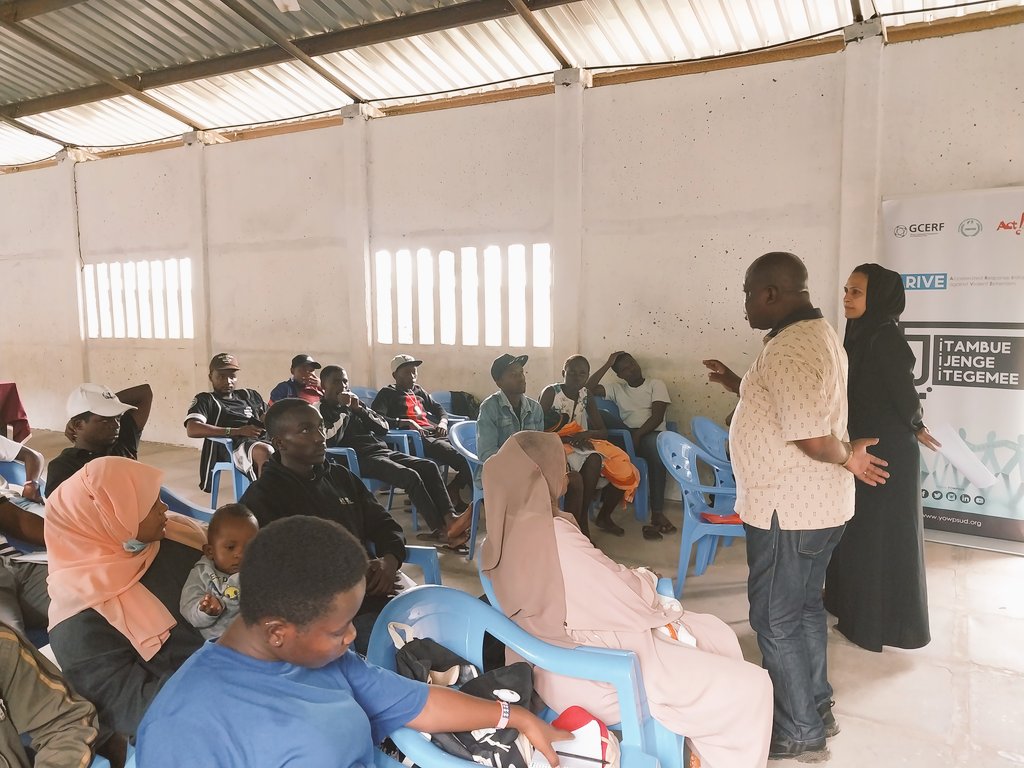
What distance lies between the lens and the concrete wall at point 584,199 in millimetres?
4477

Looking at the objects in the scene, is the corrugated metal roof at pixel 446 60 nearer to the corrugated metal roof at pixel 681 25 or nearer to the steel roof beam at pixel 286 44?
the steel roof beam at pixel 286 44

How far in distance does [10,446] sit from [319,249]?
3.74 metres

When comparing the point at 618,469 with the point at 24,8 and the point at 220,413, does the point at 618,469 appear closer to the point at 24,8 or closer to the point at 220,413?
the point at 220,413

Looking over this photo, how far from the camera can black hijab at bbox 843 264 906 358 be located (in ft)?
8.97

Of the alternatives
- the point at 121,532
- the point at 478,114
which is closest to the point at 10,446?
the point at 121,532

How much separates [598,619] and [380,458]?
2945mm

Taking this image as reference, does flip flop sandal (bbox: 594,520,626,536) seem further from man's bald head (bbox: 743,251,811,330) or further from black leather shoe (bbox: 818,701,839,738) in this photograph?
man's bald head (bbox: 743,251,811,330)

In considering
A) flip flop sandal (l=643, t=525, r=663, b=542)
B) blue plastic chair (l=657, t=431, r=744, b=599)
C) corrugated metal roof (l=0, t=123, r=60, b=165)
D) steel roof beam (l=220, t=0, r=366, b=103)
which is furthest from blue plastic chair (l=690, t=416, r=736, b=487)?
corrugated metal roof (l=0, t=123, r=60, b=165)

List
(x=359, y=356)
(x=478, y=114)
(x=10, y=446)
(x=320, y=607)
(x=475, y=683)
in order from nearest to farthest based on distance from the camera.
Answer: (x=320, y=607)
(x=475, y=683)
(x=10, y=446)
(x=478, y=114)
(x=359, y=356)

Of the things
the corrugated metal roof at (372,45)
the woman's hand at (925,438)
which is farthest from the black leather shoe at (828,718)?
the corrugated metal roof at (372,45)

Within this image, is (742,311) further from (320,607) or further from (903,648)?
(320,607)

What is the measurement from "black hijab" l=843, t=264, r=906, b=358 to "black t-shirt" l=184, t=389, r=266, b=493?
376 centimetres

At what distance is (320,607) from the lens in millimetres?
1090

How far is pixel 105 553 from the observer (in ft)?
5.69
